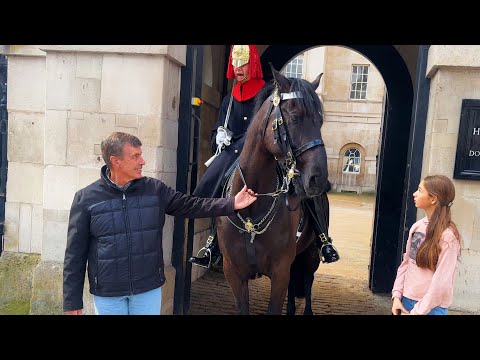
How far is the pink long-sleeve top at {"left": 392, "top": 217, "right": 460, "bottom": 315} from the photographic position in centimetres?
236

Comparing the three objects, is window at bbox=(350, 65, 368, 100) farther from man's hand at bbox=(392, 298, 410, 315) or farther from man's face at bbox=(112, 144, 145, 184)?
man's face at bbox=(112, 144, 145, 184)

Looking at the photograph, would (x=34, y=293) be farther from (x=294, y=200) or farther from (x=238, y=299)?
(x=294, y=200)

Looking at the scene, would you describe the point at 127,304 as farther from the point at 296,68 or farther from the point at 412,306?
the point at 296,68

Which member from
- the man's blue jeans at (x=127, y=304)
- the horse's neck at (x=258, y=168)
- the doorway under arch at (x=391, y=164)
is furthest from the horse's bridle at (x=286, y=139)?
the doorway under arch at (x=391, y=164)

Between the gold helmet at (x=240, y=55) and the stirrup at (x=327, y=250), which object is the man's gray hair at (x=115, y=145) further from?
the stirrup at (x=327, y=250)

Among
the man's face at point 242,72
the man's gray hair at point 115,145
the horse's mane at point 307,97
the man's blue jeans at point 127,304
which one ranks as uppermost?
the man's face at point 242,72

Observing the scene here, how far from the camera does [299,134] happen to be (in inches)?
105

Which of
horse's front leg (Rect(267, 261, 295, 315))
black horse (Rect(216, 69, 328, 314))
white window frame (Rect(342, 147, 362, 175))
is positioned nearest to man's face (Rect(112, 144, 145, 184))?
black horse (Rect(216, 69, 328, 314))

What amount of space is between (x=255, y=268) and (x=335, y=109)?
78.1 feet

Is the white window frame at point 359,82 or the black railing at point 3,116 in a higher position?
the white window frame at point 359,82

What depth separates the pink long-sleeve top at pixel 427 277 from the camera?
2363 mm

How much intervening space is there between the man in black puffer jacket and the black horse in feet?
2.68

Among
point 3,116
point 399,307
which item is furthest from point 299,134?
point 3,116

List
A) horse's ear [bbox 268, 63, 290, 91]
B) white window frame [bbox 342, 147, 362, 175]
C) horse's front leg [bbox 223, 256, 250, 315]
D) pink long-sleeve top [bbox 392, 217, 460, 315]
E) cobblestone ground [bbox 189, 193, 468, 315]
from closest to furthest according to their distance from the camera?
pink long-sleeve top [bbox 392, 217, 460, 315] < horse's ear [bbox 268, 63, 290, 91] < horse's front leg [bbox 223, 256, 250, 315] < cobblestone ground [bbox 189, 193, 468, 315] < white window frame [bbox 342, 147, 362, 175]
